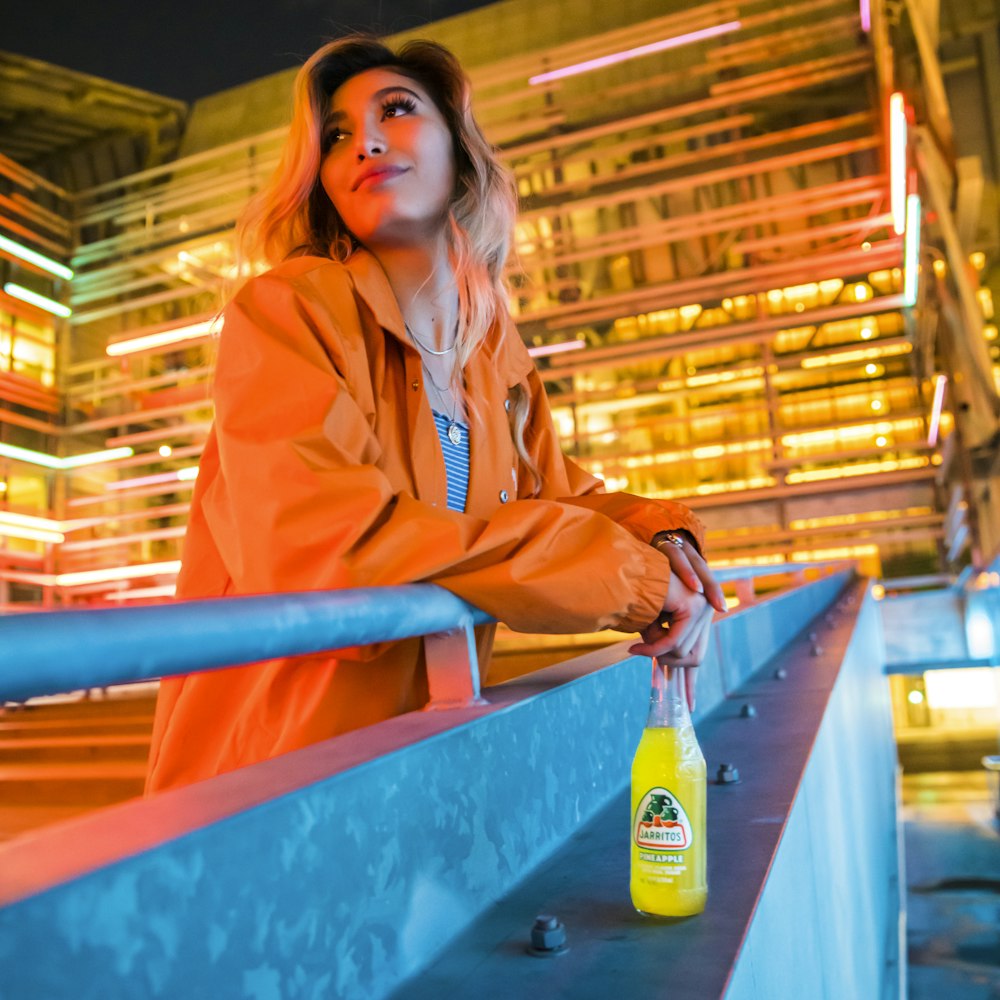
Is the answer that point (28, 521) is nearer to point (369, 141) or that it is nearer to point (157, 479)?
point (157, 479)

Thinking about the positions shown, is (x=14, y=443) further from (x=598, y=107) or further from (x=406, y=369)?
(x=406, y=369)

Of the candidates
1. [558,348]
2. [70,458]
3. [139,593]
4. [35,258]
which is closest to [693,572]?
[558,348]

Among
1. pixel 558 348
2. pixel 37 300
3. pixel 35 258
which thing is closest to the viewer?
pixel 558 348

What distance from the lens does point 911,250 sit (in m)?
7.05

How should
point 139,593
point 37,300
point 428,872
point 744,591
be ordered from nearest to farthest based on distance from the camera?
point 428,872 → point 744,591 → point 139,593 → point 37,300

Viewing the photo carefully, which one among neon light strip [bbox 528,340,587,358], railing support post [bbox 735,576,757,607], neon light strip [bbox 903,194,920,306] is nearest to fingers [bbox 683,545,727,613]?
railing support post [bbox 735,576,757,607]

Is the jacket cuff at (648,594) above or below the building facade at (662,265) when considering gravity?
below

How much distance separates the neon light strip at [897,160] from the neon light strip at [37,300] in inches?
327

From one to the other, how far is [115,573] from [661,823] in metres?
9.83

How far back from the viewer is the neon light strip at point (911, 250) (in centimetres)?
677

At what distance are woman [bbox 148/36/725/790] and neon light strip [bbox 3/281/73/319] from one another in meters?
9.63

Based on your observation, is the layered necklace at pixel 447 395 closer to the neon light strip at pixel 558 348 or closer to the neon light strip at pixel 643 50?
the neon light strip at pixel 558 348

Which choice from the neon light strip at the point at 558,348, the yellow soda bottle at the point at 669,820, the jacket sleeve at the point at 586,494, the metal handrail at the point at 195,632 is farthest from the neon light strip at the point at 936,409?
the metal handrail at the point at 195,632

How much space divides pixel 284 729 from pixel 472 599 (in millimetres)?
291
